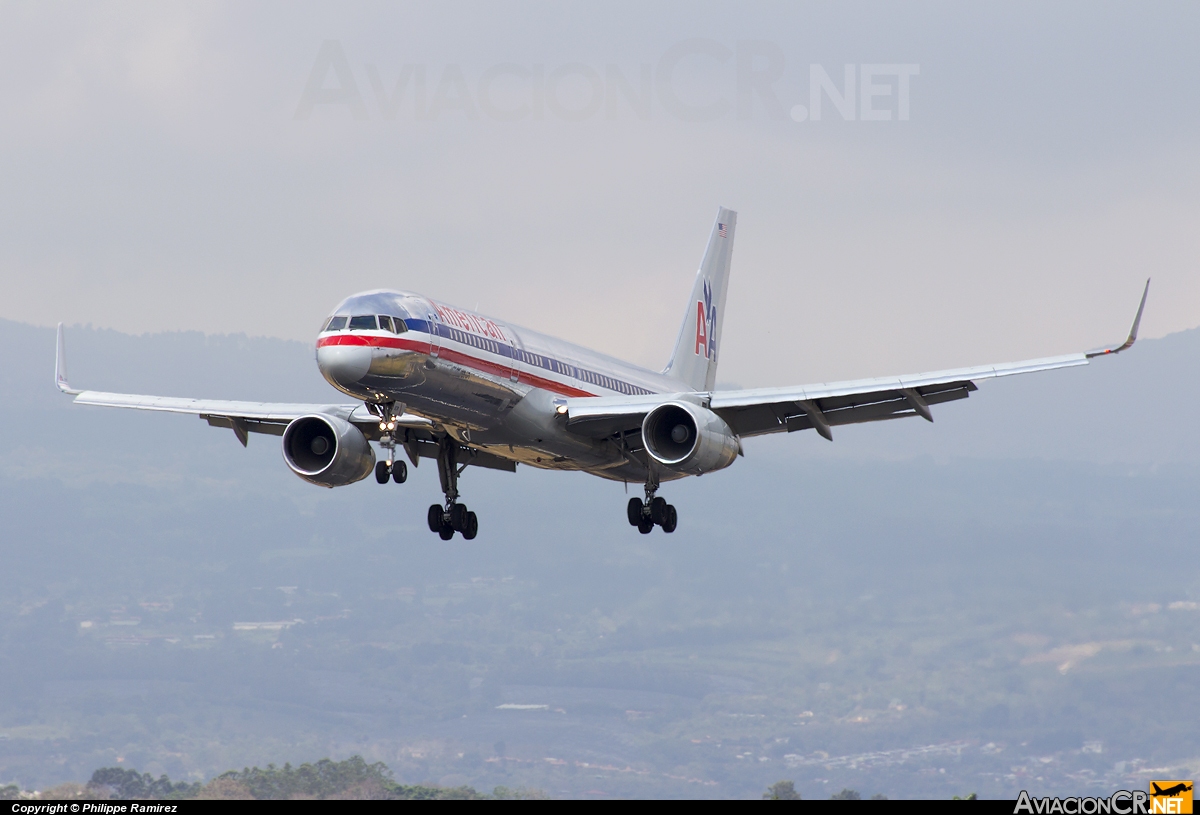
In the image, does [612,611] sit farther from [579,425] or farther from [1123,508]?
[579,425]

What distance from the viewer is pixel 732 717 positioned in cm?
16312

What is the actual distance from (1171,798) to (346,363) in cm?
1838

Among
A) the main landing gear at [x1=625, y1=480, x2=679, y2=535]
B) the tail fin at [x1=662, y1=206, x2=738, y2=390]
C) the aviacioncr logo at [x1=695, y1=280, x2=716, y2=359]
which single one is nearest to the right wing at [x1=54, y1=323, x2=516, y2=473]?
the main landing gear at [x1=625, y1=480, x2=679, y2=535]

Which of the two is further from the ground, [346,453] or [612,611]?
[612,611]

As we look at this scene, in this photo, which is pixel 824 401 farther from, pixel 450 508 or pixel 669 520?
pixel 450 508

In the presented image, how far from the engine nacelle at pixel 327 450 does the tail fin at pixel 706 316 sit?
48.4ft

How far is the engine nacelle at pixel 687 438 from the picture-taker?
38.2 metres

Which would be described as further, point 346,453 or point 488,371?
point 346,453

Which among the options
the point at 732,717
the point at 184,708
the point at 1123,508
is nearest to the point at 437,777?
the point at 732,717

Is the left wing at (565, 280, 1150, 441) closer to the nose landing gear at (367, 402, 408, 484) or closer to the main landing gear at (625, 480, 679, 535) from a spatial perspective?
the main landing gear at (625, 480, 679, 535)

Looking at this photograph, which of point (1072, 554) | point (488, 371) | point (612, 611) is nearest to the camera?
point (488, 371)

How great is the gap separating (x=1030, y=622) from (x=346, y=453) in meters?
88.9

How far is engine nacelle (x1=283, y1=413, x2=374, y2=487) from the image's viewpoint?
130 ft

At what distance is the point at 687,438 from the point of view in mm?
38750
